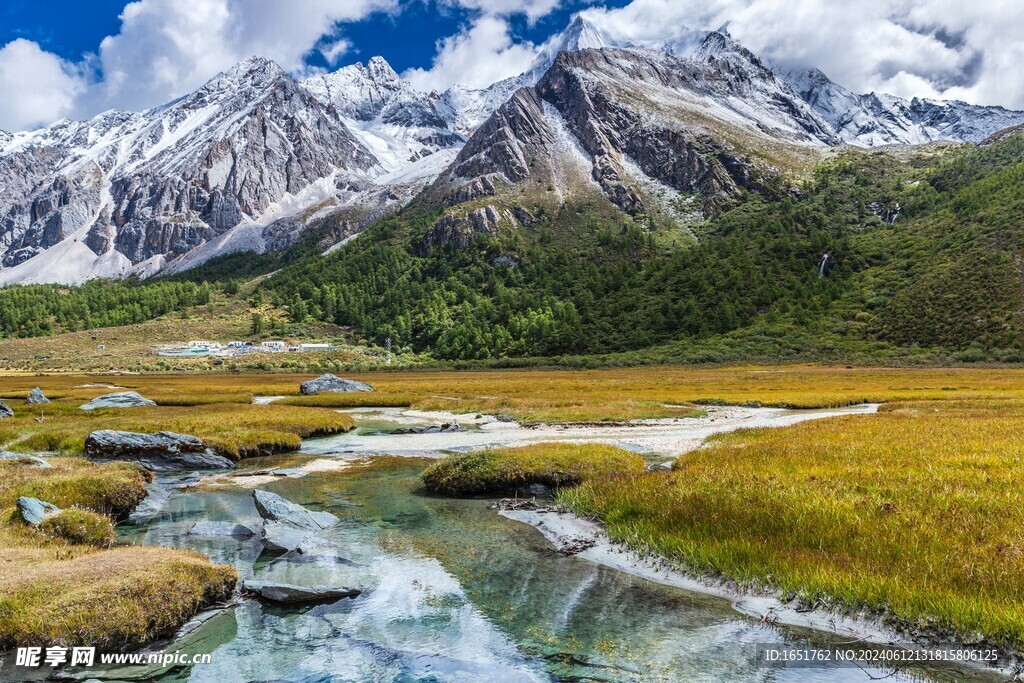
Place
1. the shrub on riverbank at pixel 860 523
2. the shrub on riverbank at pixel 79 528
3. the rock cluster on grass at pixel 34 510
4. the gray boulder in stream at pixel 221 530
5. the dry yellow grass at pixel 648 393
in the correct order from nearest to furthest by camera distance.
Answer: the shrub on riverbank at pixel 860 523, the shrub on riverbank at pixel 79 528, the rock cluster on grass at pixel 34 510, the gray boulder in stream at pixel 221 530, the dry yellow grass at pixel 648 393

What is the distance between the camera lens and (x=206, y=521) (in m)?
19.0

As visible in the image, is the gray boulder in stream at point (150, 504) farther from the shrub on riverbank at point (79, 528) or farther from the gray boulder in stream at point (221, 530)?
the shrub on riverbank at point (79, 528)

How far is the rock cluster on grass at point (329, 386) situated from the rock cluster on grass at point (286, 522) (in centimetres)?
6395

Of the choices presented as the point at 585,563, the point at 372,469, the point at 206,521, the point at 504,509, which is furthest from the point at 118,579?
the point at 372,469

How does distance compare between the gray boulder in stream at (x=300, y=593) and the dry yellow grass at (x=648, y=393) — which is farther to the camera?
the dry yellow grass at (x=648, y=393)

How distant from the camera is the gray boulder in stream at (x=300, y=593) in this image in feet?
42.0

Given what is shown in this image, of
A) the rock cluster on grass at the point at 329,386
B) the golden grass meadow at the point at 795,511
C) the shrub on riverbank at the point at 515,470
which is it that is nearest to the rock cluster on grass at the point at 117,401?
the golden grass meadow at the point at 795,511

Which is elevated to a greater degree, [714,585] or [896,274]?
[896,274]

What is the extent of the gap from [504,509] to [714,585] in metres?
8.93

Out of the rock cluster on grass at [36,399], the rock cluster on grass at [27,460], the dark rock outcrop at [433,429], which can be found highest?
the rock cluster on grass at [36,399]

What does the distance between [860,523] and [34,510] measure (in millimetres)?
21795

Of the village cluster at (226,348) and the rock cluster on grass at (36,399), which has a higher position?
the village cluster at (226,348)

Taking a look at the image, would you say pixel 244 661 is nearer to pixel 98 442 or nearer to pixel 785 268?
pixel 98 442

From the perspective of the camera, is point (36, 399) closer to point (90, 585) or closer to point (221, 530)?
point (221, 530)
